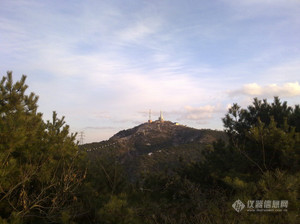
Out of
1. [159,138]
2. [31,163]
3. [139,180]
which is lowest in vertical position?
[139,180]

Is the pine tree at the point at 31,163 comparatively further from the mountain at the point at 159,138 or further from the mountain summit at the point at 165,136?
the mountain summit at the point at 165,136

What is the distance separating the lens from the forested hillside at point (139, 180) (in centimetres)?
436

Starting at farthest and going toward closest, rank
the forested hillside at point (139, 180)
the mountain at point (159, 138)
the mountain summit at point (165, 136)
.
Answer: the mountain summit at point (165, 136) < the mountain at point (159, 138) < the forested hillside at point (139, 180)

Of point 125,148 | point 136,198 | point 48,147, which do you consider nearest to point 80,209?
point 48,147

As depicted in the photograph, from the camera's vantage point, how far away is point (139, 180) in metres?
11.2

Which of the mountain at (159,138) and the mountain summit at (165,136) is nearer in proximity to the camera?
the mountain at (159,138)

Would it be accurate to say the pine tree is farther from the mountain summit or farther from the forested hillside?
the mountain summit

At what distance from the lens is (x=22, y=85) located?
7199 millimetres

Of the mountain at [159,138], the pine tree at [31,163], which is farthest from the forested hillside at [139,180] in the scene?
the mountain at [159,138]

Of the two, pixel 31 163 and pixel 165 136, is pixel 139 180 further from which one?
pixel 165 136

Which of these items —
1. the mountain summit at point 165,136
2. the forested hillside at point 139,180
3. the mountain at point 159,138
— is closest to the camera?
the forested hillside at point 139,180

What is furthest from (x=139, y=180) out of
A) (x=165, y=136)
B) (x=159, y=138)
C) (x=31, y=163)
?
(x=165, y=136)

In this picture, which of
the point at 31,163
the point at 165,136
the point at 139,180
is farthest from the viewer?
the point at 165,136

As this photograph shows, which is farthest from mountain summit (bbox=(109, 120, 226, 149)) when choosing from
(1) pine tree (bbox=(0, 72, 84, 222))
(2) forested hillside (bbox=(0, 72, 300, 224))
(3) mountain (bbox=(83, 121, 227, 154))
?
(1) pine tree (bbox=(0, 72, 84, 222))
